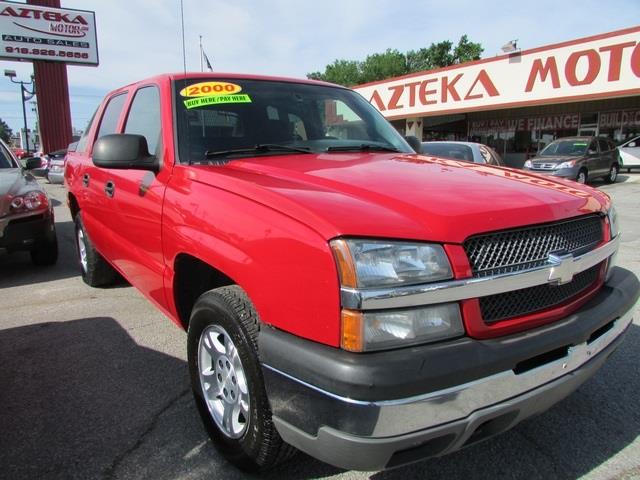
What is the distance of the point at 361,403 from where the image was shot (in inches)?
59.4

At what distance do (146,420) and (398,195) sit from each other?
5.87 feet

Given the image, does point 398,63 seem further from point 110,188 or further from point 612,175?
point 110,188

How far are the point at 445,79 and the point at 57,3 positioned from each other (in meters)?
19.0

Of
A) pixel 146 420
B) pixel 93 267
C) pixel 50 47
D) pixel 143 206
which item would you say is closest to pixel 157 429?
pixel 146 420

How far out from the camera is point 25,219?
5352mm

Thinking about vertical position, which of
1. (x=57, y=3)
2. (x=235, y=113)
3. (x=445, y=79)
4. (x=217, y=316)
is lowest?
(x=217, y=316)

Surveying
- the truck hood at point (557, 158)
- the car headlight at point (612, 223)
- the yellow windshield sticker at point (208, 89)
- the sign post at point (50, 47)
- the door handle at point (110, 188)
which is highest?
the sign post at point (50, 47)

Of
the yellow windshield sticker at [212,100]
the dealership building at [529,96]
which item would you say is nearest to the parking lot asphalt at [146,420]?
the yellow windshield sticker at [212,100]

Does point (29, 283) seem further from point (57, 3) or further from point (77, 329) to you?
point (57, 3)

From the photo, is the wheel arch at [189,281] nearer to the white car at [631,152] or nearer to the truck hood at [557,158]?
the truck hood at [557,158]

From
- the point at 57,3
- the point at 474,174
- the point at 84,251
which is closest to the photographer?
the point at 474,174

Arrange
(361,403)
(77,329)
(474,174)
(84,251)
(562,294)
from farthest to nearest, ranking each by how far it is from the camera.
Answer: (84,251), (77,329), (474,174), (562,294), (361,403)

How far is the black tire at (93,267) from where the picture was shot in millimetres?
4770

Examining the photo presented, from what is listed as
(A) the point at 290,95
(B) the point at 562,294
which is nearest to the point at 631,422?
(B) the point at 562,294
